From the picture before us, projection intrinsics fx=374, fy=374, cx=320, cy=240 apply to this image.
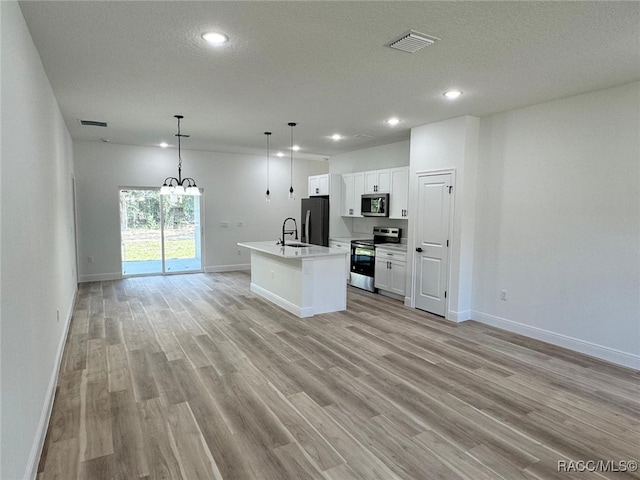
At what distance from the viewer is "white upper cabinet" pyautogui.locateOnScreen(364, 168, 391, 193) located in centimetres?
667

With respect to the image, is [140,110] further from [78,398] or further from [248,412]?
[248,412]

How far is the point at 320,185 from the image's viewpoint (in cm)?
820

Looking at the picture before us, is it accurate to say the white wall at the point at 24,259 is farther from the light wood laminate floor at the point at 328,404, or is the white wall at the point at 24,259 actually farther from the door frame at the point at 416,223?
the door frame at the point at 416,223

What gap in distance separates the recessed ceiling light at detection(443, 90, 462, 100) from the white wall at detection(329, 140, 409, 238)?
2668 mm

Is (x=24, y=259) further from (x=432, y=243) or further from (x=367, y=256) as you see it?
(x=367, y=256)

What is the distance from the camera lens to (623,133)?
364 cm

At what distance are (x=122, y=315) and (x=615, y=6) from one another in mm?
5998

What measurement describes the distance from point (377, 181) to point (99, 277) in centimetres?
591

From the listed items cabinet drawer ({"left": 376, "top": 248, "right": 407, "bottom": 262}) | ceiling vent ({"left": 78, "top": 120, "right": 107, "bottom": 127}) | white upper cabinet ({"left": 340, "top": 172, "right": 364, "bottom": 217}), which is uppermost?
ceiling vent ({"left": 78, "top": 120, "right": 107, "bottom": 127})

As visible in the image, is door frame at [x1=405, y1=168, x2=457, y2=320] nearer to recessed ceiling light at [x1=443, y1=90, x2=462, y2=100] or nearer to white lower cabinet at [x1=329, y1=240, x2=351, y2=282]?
recessed ceiling light at [x1=443, y1=90, x2=462, y2=100]

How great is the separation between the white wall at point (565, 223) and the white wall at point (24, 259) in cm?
479

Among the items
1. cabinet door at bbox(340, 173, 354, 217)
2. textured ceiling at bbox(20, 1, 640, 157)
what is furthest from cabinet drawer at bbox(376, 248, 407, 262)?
textured ceiling at bbox(20, 1, 640, 157)

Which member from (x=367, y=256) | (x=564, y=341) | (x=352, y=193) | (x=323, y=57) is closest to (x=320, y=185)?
(x=352, y=193)

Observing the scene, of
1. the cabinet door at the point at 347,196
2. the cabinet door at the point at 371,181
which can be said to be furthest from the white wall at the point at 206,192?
the cabinet door at the point at 371,181
